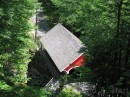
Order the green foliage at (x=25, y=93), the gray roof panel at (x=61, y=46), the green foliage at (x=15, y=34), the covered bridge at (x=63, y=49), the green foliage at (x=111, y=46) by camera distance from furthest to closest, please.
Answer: the gray roof panel at (x=61, y=46), the covered bridge at (x=63, y=49), the green foliage at (x=15, y=34), the green foliage at (x=111, y=46), the green foliage at (x=25, y=93)

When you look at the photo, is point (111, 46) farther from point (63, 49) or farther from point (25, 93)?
point (63, 49)

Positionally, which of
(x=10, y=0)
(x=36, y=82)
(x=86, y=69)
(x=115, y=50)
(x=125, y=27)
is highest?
(x=10, y=0)

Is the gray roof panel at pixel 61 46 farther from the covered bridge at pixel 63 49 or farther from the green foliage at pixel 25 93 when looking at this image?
the green foliage at pixel 25 93

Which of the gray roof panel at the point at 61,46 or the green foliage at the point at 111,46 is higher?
the green foliage at the point at 111,46

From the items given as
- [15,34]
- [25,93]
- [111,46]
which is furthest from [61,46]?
[25,93]

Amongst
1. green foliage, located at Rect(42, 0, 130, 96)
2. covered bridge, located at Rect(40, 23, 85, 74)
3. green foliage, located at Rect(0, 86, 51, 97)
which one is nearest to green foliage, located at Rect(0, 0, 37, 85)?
covered bridge, located at Rect(40, 23, 85, 74)

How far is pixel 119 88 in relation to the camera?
13.1 metres

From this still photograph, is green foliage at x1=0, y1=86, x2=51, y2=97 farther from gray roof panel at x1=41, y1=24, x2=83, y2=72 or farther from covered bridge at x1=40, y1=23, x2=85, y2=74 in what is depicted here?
gray roof panel at x1=41, y1=24, x2=83, y2=72

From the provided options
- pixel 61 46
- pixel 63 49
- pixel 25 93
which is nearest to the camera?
pixel 25 93

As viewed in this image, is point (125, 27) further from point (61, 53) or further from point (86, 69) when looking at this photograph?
point (61, 53)

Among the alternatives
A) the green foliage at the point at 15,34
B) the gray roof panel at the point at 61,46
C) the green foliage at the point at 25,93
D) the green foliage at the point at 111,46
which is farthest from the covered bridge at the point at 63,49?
the green foliage at the point at 25,93

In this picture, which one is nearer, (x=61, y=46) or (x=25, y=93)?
(x=25, y=93)

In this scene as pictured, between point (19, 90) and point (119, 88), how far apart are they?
A: 14.9ft

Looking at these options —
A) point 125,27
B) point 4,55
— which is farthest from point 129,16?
point 4,55
